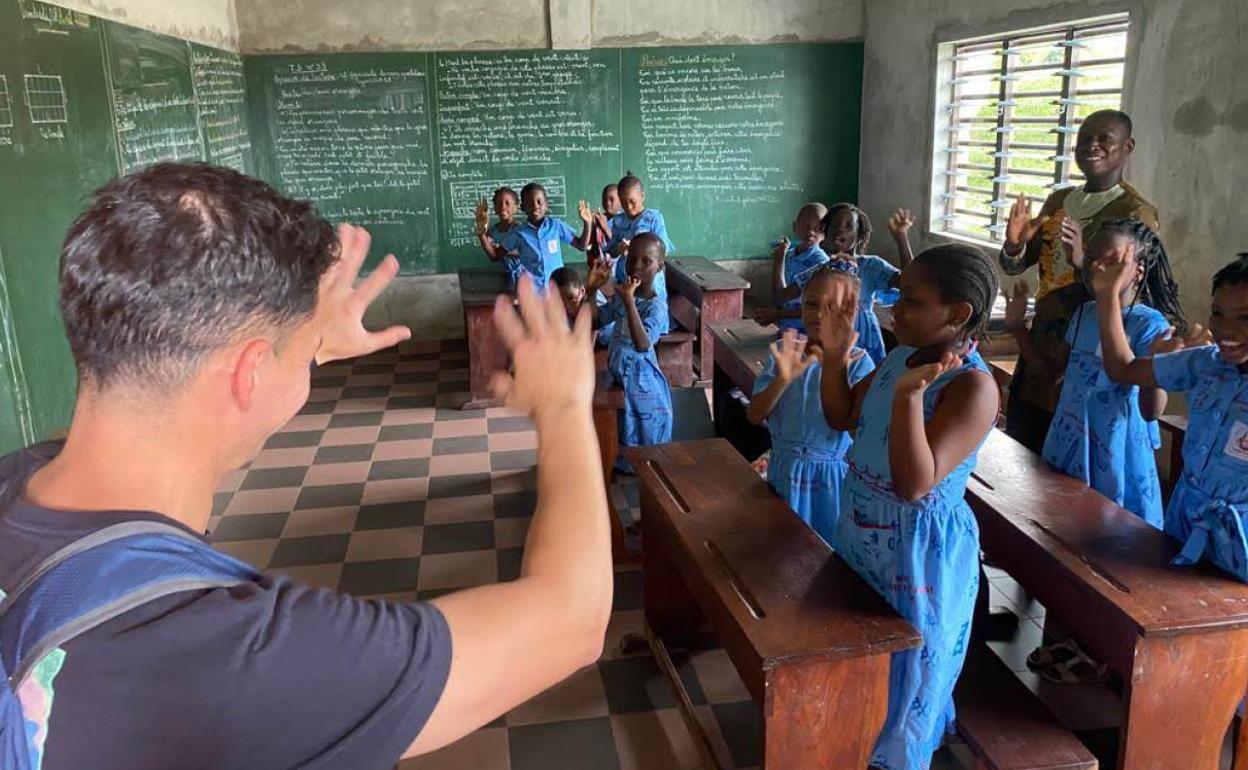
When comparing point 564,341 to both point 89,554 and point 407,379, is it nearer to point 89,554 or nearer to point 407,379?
point 89,554

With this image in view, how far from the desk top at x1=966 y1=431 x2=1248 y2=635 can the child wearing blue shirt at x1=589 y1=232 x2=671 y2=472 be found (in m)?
1.67

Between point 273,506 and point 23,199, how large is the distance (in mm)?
1666

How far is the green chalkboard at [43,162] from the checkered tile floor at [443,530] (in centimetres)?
97

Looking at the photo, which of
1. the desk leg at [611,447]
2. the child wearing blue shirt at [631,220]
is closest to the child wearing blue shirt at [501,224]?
the child wearing blue shirt at [631,220]

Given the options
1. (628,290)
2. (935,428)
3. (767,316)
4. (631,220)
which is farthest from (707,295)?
(935,428)

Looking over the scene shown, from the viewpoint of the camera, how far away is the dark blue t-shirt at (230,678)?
690 millimetres

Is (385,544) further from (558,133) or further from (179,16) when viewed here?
(558,133)

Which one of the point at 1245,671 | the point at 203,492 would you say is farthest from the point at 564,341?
the point at 1245,671

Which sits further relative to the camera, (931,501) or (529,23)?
(529,23)

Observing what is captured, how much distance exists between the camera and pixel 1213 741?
1925 millimetres

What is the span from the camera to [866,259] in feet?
13.1

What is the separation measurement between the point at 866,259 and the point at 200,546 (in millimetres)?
3584

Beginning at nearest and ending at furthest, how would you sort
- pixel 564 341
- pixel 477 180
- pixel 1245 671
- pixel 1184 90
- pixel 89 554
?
pixel 89 554 < pixel 564 341 < pixel 1245 671 < pixel 1184 90 < pixel 477 180

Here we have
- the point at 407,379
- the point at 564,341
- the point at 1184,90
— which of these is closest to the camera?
the point at 564,341
